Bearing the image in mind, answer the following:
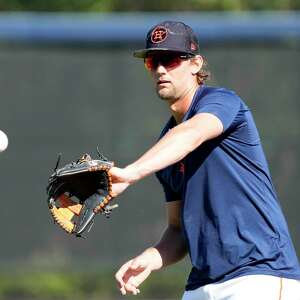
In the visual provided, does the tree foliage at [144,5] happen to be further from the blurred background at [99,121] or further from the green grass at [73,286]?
the green grass at [73,286]

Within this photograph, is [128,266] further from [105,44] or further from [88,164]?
[105,44]

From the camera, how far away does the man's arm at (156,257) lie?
5.08 meters

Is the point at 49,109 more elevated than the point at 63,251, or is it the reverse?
the point at 49,109

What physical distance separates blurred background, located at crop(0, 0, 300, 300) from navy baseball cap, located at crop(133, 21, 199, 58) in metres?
5.68

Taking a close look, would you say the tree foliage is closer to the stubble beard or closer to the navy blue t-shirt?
the stubble beard

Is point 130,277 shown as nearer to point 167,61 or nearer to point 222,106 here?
point 222,106

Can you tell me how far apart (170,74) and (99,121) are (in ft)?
19.7

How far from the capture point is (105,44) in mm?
11234

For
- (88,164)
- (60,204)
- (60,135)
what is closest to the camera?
(88,164)

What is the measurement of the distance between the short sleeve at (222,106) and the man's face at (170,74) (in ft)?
0.61

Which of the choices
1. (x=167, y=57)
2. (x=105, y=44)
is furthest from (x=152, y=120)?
(x=167, y=57)

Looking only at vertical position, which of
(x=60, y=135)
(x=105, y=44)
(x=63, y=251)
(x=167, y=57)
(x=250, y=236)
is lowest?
(x=250, y=236)

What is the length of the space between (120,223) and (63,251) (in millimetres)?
635

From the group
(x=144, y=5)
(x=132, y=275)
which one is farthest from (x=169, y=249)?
(x=144, y=5)
